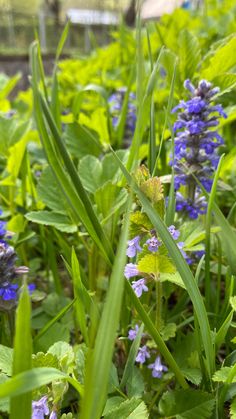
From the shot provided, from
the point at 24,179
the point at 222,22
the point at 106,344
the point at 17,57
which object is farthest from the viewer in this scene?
the point at 17,57

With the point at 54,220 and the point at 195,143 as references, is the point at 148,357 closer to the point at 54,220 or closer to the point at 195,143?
the point at 54,220

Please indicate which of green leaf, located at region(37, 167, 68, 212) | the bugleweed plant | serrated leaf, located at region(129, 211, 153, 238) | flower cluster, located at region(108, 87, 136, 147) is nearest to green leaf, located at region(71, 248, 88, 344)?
the bugleweed plant

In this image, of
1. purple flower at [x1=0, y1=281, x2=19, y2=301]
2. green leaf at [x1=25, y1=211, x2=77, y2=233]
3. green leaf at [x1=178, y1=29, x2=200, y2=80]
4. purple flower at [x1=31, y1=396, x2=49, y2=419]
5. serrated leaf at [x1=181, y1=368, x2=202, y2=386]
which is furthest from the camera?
green leaf at [x1=178, y1=29, x2=200, y2=80]

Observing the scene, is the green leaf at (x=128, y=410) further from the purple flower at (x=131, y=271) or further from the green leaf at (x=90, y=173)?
the green leaf at (x=90, y=173)

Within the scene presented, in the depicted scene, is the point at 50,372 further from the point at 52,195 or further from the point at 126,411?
the point at 52,195

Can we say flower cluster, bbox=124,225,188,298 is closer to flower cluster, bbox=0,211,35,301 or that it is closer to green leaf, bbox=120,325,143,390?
green leaf, bbox=120,325,143,390

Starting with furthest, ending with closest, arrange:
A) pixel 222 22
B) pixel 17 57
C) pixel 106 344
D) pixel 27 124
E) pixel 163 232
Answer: pixel 17 57, pixel 222 22, pixel 27 124, pixel 163 232, pixel 106 344

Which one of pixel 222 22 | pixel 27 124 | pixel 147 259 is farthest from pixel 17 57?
pixel 147 259
